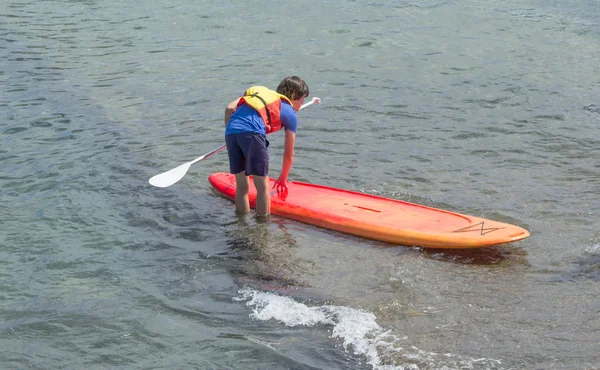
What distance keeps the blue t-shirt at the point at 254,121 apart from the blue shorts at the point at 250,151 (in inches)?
1.8

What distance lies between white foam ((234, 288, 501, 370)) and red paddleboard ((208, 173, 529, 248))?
1.28 metres

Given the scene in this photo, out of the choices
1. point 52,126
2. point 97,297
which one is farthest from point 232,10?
point 97,297

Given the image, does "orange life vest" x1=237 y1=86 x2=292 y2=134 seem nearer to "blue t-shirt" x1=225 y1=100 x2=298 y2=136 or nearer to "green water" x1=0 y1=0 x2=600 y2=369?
"blue t-shirt" x1=225 y1=100 x2=298 y2=136

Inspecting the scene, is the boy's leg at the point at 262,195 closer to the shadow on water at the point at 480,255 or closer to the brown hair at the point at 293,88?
the brown hair at the point at 293,88

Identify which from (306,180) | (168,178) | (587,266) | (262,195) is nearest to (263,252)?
(262,195)

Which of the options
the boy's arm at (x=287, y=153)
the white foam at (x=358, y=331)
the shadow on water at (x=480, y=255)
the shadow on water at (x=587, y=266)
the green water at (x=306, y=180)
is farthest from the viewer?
the boy's arm at (x=287, y=153)

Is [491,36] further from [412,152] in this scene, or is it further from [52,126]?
[52,126]

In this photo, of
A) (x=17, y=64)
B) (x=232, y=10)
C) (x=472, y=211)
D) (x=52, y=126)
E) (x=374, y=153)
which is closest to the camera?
(x=472, y=211)

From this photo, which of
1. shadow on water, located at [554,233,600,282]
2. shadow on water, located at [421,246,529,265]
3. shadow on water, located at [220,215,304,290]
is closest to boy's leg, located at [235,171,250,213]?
shadow on water, located at [220,215,304,290]

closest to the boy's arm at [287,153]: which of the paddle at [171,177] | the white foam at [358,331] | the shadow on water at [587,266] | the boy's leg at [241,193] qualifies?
the boy's leg at [241,193]

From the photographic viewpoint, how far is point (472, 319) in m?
5.27

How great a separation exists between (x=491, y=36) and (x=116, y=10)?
8353 mm

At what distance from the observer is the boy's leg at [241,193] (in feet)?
22.9

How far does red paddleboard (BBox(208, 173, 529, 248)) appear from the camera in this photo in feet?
20.6
